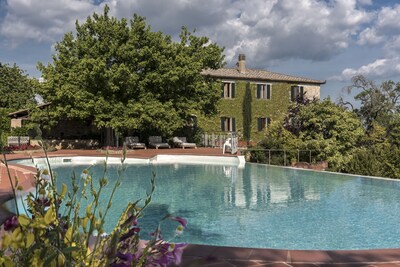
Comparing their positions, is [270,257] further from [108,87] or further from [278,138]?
[108,87]

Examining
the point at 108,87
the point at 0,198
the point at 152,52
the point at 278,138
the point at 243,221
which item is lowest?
the point at 243,221

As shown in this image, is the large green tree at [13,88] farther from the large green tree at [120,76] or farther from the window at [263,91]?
the window at [263,91]

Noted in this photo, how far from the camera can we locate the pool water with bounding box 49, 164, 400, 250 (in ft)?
20.7

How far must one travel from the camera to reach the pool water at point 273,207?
6.30 m

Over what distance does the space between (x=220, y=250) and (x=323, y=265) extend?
1.12 m

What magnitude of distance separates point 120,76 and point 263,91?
1498 cm

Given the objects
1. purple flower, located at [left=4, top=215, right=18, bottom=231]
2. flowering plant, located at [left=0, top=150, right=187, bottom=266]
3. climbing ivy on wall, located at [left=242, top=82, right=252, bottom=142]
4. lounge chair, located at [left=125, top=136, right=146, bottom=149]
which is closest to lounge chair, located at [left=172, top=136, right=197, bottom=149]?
lounge chair, located at [left=125, top=136, right=146, bottom=149]

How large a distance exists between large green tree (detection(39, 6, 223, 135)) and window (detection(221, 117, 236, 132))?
254 inches

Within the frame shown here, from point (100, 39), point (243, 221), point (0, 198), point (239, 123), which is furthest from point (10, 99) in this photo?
point (243, 221)

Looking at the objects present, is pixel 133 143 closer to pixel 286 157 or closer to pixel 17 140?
pixel 17 140

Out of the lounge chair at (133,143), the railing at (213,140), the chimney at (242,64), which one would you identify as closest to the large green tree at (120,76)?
the lounge chair at (133,143)

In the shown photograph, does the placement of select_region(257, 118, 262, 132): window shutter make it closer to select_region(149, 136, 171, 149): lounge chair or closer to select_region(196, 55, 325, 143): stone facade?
select_region(196, 55, 325, 143): stone facade

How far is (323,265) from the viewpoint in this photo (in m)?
3.69

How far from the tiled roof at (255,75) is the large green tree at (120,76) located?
5.86 metres
